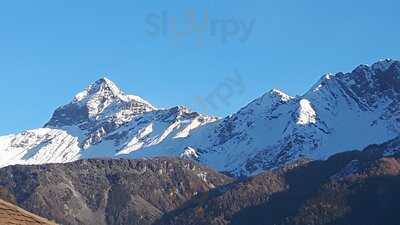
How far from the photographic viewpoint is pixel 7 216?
40.7 m

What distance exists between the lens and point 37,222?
40781mm

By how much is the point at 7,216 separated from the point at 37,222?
1.42 m
